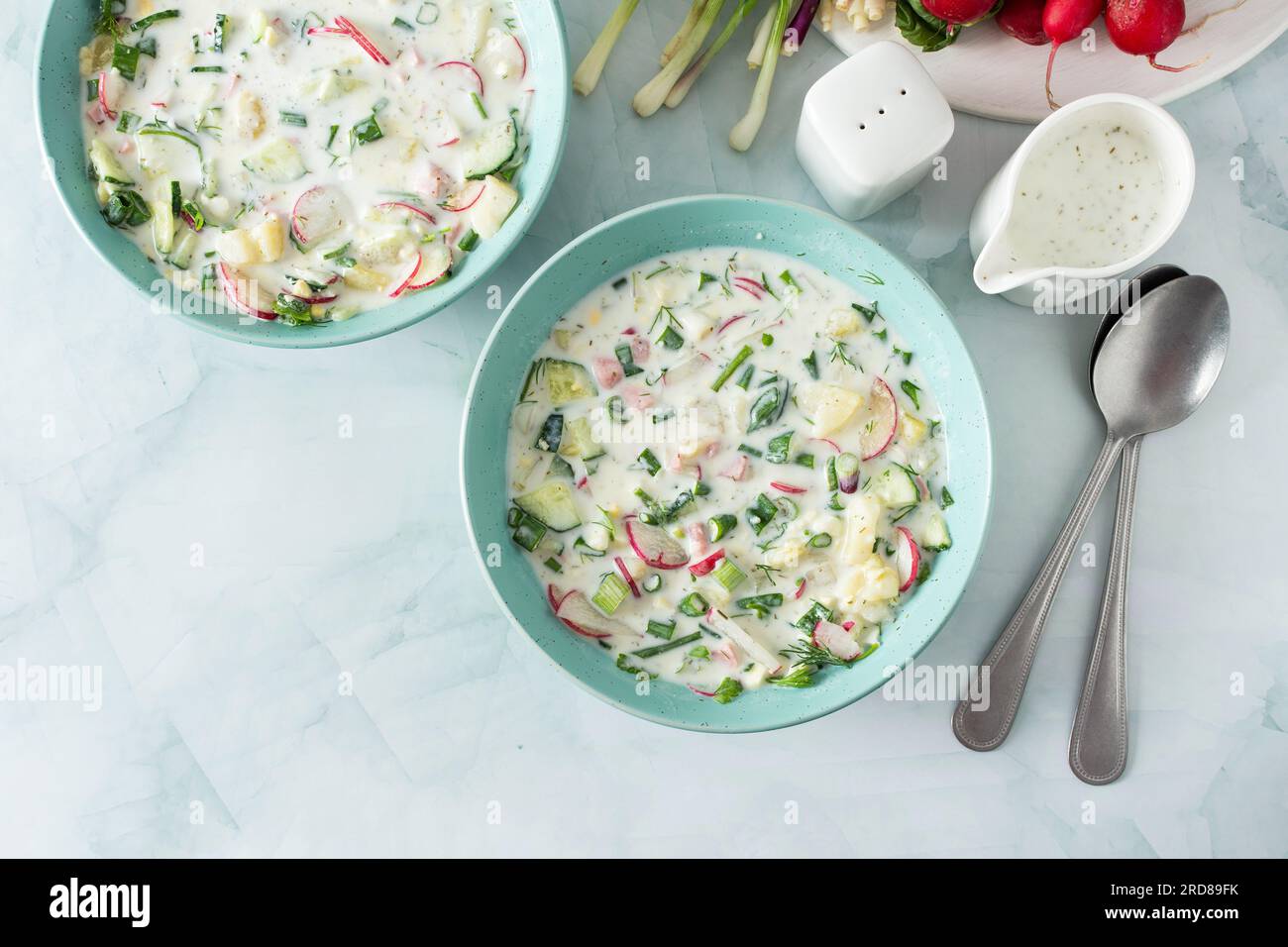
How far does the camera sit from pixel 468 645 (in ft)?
7.23

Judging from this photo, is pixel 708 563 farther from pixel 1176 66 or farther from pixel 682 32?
pixel 1176 66

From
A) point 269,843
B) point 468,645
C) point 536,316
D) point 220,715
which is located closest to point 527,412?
point 536,316

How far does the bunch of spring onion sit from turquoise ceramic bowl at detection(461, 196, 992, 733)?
31 cm

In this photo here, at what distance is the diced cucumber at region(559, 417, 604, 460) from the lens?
6.50ft

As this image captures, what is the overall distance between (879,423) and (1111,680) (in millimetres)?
735

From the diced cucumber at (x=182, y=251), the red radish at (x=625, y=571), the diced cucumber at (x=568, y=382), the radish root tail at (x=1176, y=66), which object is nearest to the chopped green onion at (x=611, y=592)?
the red radish at (x=625, y=571)

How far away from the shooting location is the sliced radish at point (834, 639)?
1.96 metres

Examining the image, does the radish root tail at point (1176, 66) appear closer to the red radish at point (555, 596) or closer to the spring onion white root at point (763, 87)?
the spring onion white root at point (763, 87)

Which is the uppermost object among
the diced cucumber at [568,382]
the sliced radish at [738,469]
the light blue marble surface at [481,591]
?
the diced cucumber at [568,382]

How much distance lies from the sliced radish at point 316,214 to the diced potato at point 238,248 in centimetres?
8

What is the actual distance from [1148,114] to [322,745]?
6.61 ft

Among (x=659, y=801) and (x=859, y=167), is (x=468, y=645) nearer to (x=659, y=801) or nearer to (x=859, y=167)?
(x=659, y=801)

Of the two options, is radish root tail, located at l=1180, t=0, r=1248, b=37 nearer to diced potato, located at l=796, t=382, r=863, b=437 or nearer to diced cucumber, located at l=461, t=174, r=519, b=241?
diced potato, located at l=796, t=382, r=863, b=437

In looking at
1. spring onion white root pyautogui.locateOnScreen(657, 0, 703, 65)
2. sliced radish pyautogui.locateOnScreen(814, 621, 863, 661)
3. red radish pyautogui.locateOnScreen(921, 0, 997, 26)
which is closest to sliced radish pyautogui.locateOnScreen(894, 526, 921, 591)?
sliced radish pyautogui.locateOnScreen(814, 621, 863, 661)
